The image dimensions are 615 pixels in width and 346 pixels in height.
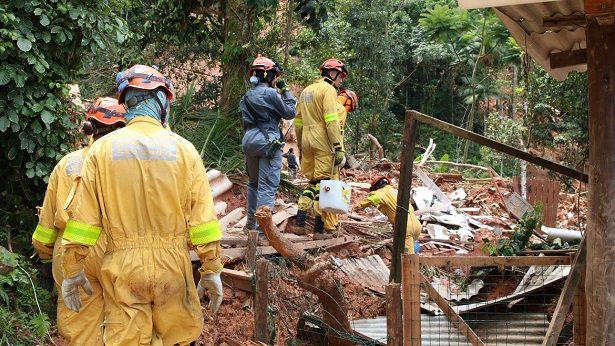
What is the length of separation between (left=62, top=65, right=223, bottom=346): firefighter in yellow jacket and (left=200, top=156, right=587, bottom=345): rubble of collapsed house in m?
1.95

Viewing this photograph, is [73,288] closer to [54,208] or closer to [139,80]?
[54,208]

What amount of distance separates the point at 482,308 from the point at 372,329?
3.31 feet

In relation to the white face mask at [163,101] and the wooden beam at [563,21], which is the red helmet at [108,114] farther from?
the wooden beam at [563,21]

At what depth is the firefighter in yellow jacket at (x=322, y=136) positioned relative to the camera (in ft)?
32.9

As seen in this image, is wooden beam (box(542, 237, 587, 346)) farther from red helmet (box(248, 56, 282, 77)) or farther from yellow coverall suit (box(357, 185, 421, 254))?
red helmet (box(248, 56, 282, 77))

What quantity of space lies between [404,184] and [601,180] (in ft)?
7.01

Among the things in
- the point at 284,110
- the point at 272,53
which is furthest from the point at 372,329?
the point at 272,53

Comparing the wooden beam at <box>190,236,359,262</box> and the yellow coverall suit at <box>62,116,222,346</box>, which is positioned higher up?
the yellow coverall suit at <box>62,116,222,346</box>

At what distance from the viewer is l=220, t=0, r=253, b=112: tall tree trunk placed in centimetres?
1299

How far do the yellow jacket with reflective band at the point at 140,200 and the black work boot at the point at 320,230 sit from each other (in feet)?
16.7

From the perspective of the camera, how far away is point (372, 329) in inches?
288

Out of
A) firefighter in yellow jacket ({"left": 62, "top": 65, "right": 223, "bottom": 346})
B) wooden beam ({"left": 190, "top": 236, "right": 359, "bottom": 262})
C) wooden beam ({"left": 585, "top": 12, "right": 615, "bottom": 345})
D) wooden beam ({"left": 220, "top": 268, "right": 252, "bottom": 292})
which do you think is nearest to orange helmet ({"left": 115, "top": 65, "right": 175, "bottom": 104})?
firefighter in yellow jacket ({"left": 62, "top": 65, "right": 223, "bottom": 346})

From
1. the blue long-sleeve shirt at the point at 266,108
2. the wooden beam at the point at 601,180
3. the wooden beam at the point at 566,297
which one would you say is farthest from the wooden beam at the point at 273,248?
the wooden beam at the point at 601,180

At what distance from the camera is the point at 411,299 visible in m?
5.64
